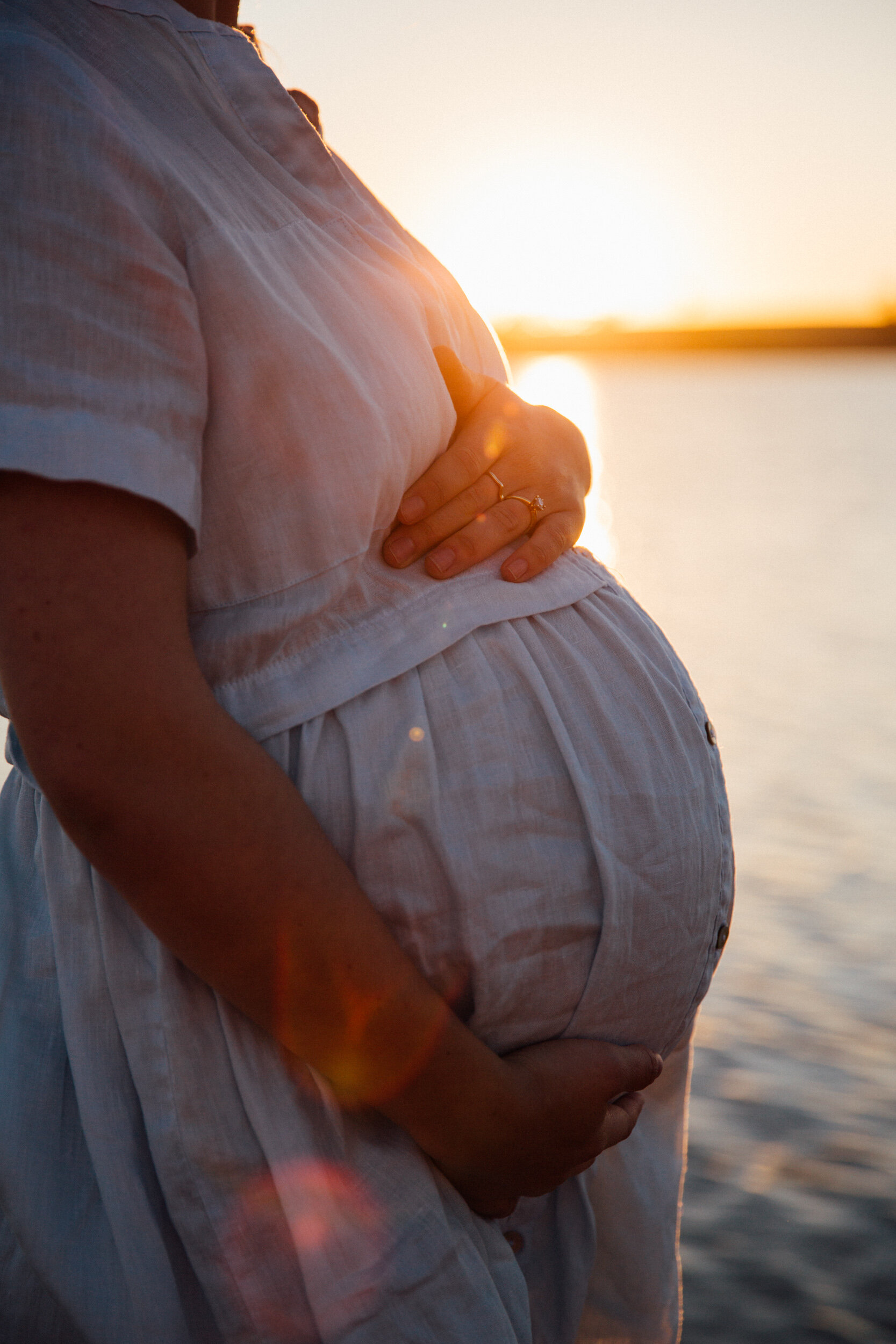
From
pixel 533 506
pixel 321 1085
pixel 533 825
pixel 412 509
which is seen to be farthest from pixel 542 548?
pixel 321 1085

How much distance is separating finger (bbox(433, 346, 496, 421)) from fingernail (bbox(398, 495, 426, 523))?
0.13m

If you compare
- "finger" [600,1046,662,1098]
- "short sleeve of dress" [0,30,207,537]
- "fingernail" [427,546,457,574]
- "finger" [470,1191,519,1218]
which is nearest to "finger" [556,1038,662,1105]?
"finger" [600,1046,662,1098]

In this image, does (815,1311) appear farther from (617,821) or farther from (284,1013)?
(284,1013)

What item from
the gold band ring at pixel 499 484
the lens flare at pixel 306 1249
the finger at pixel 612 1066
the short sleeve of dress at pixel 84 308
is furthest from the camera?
the gold band ring at pixel 499 484

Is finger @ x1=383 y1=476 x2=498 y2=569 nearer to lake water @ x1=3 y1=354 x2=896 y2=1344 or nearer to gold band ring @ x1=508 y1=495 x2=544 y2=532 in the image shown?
gold band ring @ x1=508 y1=495 x2=544 y2=532

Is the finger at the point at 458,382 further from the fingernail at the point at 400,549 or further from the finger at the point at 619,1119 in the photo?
the finger at the point at 619,1119

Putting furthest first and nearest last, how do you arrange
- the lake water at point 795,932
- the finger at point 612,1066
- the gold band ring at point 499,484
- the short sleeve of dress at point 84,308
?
the lake water at point 795,932, the gold band ring at point 499,484, the finger at point 612,1066, the short sleeve of dress at point 84,308

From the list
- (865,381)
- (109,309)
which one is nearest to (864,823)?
(109,309)

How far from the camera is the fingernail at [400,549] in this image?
2.74ft

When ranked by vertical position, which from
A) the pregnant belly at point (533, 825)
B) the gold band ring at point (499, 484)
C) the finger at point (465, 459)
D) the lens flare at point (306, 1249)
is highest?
the finger at point (465, 459)

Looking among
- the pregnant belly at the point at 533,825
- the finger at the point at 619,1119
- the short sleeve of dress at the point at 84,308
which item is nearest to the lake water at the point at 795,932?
the finger at the point at 619,1119

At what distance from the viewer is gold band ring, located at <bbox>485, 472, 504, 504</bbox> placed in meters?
0.94

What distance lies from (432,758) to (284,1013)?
0.22m

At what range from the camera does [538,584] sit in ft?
3.07
